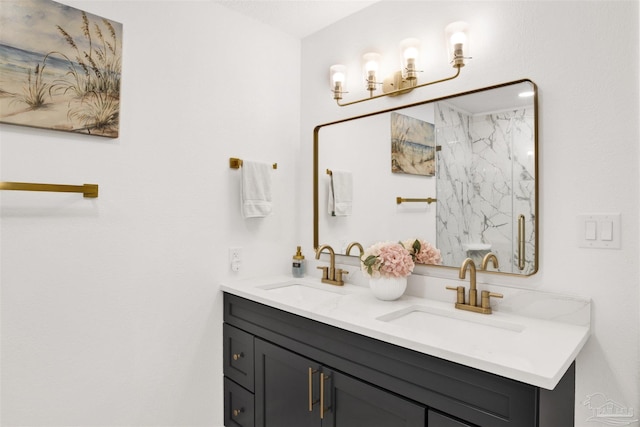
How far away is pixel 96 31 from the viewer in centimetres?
161

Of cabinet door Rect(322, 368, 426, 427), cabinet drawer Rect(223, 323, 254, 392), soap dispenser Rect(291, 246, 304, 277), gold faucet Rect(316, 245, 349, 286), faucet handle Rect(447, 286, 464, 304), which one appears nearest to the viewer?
cabinet door Rect(322, 368, 426, 427)

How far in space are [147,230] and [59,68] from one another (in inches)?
28.8

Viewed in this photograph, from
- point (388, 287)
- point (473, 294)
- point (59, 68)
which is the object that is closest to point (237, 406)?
point (388, 287)

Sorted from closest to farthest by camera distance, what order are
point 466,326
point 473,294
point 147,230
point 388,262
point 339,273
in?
point 466,326
point 473,294
point 388,262
point 147,230
point 339,273

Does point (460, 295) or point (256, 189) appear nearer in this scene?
point (460, 295)

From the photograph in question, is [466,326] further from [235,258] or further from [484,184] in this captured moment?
[235,258]

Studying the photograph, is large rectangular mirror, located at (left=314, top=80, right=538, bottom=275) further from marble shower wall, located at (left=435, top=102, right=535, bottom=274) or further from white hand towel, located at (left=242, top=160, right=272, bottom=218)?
white hand towel, located at (left=242, top=160, right=272, bottom=218)

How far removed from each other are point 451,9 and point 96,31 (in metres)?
1.52

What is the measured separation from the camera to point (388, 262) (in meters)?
1.66

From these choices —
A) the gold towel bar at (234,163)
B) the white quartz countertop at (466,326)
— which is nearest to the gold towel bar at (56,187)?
the gold towel bar at (234,163)

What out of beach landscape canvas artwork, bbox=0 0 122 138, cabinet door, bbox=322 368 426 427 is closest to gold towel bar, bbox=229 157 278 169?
beach landscape canvas artwork, bbox=0 0 122 138

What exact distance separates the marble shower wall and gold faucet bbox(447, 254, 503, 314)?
0.12 ft

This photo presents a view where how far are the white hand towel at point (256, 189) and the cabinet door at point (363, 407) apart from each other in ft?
3.06

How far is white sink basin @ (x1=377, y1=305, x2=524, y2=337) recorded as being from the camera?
1381mm
